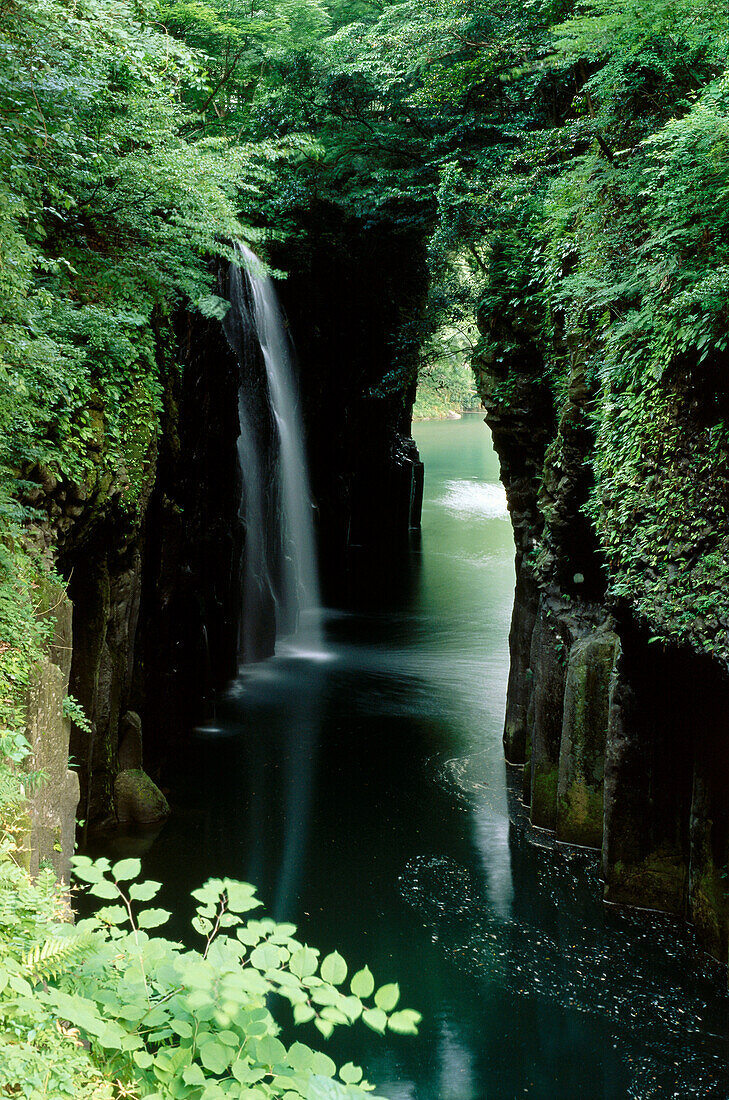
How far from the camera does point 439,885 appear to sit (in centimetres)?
993

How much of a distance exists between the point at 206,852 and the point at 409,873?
8.02ft

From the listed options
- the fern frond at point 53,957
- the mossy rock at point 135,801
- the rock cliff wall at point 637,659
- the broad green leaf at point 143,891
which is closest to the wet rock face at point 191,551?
the mossy rock at point 135,801

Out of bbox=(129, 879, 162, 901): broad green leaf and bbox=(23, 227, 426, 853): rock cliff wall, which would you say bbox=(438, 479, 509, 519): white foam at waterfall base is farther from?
bbox=(129, 879, 162, 901): broad green leaf

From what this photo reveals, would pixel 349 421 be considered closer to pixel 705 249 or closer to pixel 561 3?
pixel 561 3

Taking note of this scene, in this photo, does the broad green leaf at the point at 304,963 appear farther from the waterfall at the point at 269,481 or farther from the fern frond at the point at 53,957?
the waterfall at the point at 269,481

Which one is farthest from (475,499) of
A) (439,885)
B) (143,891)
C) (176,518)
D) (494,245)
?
(143,891)

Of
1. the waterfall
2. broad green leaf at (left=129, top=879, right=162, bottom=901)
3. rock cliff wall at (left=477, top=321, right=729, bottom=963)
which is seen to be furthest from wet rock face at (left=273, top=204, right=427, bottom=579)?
broad green leaf at (left=129, top=879, right=162, bottom=901)

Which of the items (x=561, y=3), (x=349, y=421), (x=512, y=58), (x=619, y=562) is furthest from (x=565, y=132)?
(x=349, y=421)

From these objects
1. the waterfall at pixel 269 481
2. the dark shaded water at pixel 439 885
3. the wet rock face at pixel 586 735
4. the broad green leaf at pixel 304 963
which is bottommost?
the dark shaded water at pixel 439 885

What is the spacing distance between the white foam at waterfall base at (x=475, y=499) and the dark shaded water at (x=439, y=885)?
2412cm

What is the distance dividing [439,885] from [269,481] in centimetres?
1280

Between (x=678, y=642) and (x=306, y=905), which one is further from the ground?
(x=678, y=642)

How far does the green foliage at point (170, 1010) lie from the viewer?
2.79 metres

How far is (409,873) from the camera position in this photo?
10.2 metres
